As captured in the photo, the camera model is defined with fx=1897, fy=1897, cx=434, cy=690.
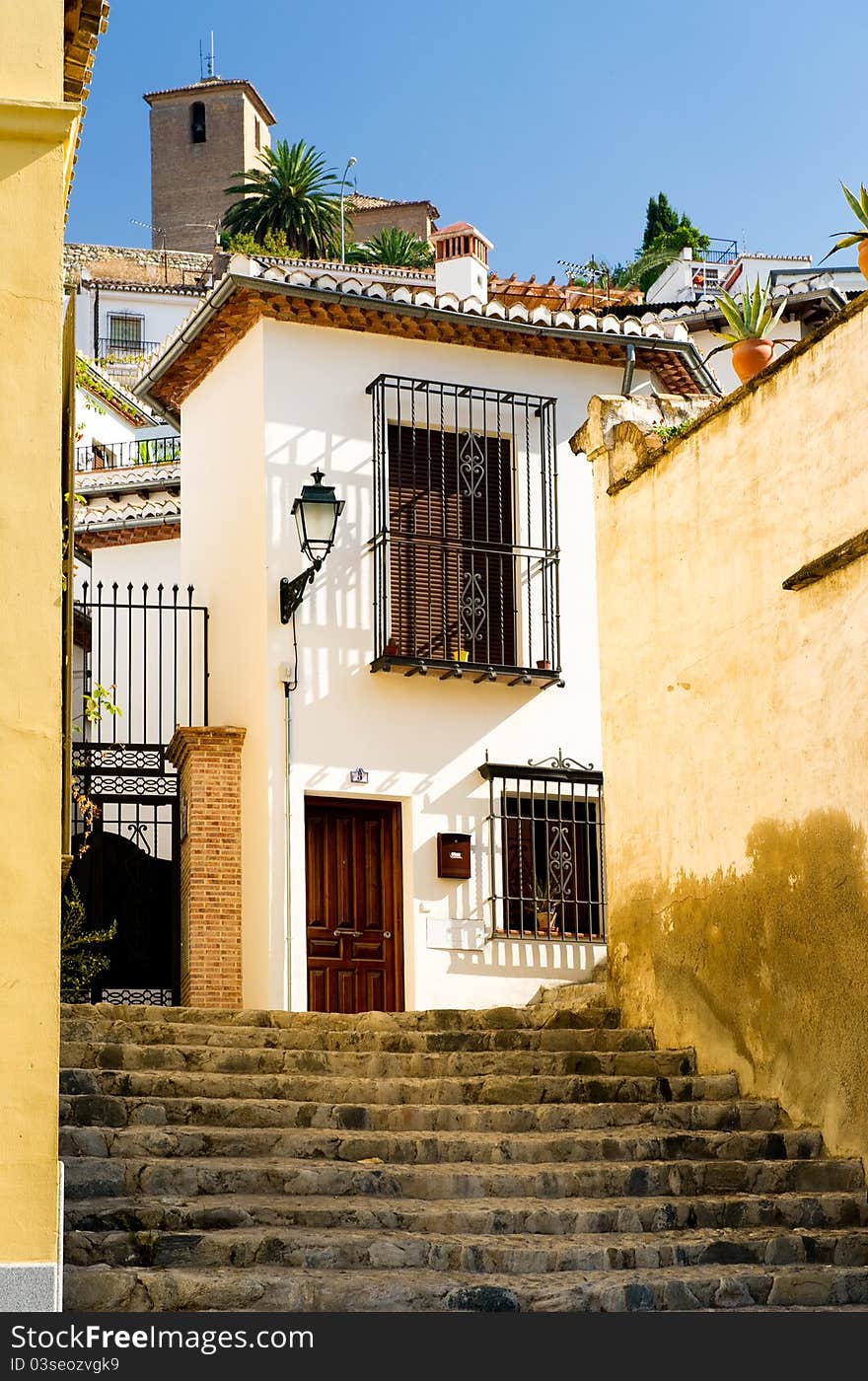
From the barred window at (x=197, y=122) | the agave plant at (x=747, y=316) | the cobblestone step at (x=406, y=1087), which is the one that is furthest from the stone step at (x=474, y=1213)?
the barred window at (x=197, y=122)

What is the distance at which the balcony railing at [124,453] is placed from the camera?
3250 centimetres

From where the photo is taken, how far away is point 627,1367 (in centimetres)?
637

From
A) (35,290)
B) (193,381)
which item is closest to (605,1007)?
(35,290)

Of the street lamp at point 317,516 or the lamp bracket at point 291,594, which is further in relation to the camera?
the lamp bracket at point 291,594

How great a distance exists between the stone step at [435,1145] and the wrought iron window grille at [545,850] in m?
6.20

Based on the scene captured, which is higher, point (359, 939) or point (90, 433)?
point (90, 433)

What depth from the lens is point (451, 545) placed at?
16.2 meters

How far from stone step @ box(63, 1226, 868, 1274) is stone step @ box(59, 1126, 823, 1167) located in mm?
836

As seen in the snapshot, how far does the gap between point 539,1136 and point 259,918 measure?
6.10m

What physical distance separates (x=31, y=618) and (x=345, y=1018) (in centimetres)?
471

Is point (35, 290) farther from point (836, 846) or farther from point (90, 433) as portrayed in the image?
point (90, 433)

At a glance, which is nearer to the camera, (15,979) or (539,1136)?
(15,979)

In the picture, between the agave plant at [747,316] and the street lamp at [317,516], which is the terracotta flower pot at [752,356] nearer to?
the agave plant at [747,316]

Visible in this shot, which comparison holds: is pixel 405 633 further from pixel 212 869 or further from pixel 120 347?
pixel 120 347
